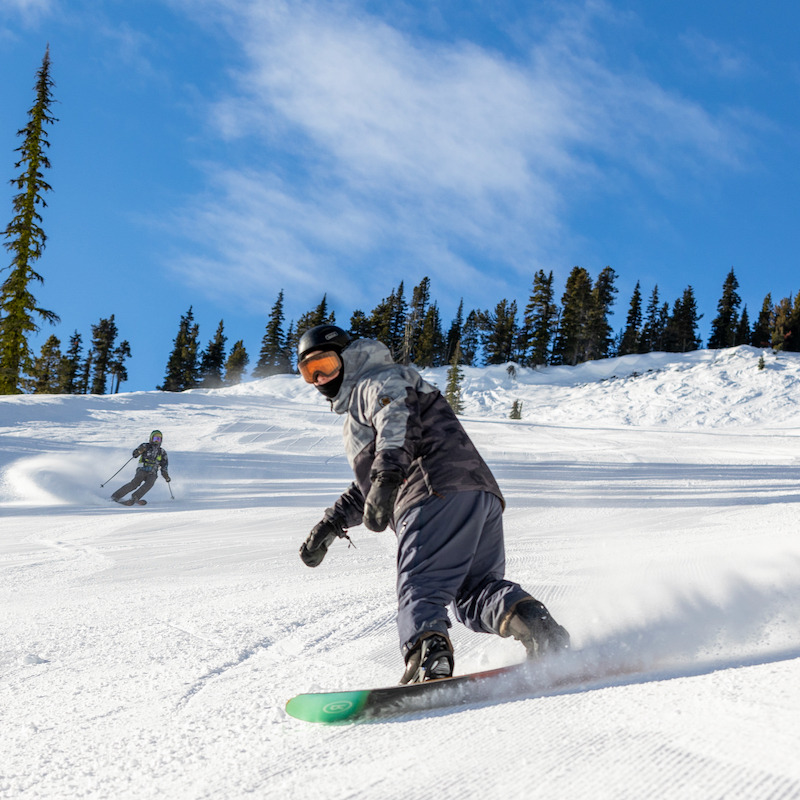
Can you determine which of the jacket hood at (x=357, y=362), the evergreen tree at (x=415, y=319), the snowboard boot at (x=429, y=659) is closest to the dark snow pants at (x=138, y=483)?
the jacket hood at (x=357, y=362)

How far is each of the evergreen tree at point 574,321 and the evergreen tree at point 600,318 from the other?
44 cm

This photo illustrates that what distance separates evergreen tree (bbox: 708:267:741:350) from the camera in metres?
75.5

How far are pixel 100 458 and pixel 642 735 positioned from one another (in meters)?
15.2

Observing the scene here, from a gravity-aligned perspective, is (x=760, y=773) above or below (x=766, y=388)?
below

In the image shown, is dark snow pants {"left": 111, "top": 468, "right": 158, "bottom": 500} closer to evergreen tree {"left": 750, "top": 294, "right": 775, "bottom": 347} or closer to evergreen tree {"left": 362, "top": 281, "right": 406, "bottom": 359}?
evergreen tree {"left": 362, "top": 281, "right": 406, "bottom": 359}

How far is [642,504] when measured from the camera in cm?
909

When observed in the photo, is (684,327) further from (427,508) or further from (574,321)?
(427,508)

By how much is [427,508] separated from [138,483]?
11103mm

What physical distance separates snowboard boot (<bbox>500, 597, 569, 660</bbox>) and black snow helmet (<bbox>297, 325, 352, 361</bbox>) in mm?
1449

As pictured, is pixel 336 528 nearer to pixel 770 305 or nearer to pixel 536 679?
pixel 536 679

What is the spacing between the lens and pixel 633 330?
7625 cm

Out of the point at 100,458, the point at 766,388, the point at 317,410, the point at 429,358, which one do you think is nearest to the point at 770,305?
the point at 766,388

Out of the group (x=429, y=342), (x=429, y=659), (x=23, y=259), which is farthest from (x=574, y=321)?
(x=429, y=659)

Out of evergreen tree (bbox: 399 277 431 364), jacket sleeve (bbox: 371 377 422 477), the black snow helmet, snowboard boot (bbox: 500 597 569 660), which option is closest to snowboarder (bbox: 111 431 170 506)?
the black snow helmet
